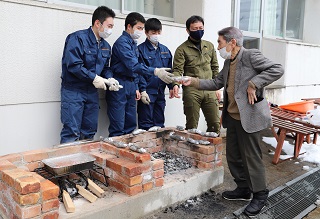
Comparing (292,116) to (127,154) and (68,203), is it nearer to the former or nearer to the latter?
(127,154)

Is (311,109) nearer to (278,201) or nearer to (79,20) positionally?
(278,201)

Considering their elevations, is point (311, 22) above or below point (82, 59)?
above

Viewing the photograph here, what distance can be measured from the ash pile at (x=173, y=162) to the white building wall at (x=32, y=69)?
1.44 meters

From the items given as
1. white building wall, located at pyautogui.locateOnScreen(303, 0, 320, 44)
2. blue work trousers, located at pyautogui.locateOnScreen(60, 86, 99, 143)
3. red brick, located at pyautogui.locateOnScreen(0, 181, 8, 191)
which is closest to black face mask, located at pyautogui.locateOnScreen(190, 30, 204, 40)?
blue work trousers, located at pyautogui.locateOnScreen(60, 86, 99, 143)

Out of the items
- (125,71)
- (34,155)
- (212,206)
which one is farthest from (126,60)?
(212,206)

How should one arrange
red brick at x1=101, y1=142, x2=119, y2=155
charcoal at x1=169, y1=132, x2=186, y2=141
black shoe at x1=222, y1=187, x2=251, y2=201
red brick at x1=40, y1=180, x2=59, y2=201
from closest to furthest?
red brick at x1=40, y1=180, x2=59, y2=201 < red brick at x1=101, y1=142, x2=119, y2=155 < black shoe at x1=222, y1=187, x2=251, y2=201 < charcoal at x1=169, y1=132, x2=186, y2=141

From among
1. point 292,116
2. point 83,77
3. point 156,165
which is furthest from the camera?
point 292,116

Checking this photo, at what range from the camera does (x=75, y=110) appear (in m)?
3.49

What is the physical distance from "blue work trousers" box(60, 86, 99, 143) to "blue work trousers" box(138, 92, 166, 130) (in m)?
0.93

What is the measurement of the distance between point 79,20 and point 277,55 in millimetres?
5691

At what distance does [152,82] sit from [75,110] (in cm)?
135

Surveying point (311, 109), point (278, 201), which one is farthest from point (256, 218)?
point (311, 109)

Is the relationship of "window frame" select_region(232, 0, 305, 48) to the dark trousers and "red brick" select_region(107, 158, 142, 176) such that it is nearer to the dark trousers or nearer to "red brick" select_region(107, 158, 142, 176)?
the dark trousers

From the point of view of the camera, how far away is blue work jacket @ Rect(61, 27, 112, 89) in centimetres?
339
